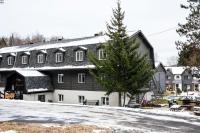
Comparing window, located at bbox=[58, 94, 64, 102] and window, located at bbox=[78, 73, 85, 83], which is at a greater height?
window, located at bbox=[78, 73, 85, 83]

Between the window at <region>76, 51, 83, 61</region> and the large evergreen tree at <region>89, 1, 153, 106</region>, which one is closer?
the large evergreen tree at <region>89, 1, 153, 106</region>

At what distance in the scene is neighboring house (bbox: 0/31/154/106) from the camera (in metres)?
39.4

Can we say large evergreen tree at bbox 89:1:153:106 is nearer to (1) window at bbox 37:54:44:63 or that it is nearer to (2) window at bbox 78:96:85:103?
(2) window at bbox 78:96:85:103

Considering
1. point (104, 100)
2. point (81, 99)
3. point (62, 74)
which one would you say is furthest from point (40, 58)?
point (104, 100)

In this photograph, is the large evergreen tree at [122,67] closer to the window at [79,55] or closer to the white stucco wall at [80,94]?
the white stucco wall at [80,94]

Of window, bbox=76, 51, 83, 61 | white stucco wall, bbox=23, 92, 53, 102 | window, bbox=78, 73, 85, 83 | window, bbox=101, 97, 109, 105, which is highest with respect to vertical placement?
window, bbox=76, 51, 83, 61

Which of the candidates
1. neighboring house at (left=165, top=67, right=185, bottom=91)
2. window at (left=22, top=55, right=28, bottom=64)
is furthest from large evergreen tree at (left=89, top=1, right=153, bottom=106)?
neighboring house at (left=165, top=67, right=185, bottom=91)

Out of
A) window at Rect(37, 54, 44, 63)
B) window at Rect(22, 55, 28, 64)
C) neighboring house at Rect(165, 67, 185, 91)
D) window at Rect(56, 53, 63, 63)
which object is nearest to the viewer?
window at Rect(56, 53, 63, 63)

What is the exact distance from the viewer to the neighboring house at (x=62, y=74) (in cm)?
3938

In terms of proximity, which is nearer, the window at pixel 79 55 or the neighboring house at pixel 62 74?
the neighboring house at pixel 62 74

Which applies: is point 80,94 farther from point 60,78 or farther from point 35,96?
point 35,96

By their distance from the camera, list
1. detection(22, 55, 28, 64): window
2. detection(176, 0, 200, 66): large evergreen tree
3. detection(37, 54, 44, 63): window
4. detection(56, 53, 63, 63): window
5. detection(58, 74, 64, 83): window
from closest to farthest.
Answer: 1. detection(176, 0, 200, 66): large evergreen tree
2. detection(58, 74, 64, 83): window
3. detection(56, 53, 63, 63): window
4. detection(37, 54, 44, 63): window
5. detection(22, 55, 28, 64): window

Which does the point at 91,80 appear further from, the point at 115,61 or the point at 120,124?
the point at 120,124

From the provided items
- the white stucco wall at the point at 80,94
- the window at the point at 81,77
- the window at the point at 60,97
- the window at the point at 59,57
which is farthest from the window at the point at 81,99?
the window at the point at 59,57
